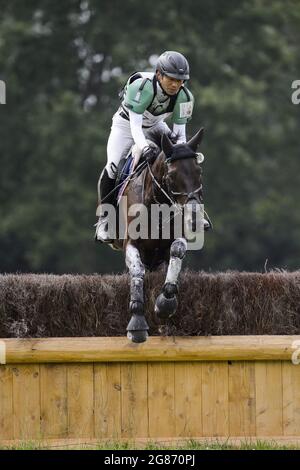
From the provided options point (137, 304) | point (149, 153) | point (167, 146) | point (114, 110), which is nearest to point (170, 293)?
point (137, 304)

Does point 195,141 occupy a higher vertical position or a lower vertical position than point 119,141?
lower

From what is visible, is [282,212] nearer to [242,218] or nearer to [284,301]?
[242,218]

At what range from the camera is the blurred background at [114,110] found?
33.9m

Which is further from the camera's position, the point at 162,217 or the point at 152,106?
the point at 152,106

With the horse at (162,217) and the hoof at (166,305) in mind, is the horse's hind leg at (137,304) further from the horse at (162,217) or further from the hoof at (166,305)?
the hoof at (166,305)

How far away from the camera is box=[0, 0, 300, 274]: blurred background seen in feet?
111

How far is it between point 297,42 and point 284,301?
90.6 feet

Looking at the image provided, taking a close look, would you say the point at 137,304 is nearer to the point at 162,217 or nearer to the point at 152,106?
the point at 162,217

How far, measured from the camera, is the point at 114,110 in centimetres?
3541

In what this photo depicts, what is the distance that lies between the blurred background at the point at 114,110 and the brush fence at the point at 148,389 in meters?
22.9

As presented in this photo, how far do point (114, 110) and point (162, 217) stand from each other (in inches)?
977

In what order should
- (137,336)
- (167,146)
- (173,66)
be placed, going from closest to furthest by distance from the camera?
(137,336) < (167,146) < (173,66)

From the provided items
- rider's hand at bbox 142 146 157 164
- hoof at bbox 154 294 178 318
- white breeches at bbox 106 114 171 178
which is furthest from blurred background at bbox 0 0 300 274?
hoof at bbox 154 294 178 318

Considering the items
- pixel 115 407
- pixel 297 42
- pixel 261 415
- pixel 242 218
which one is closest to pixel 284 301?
pixel 261 415
